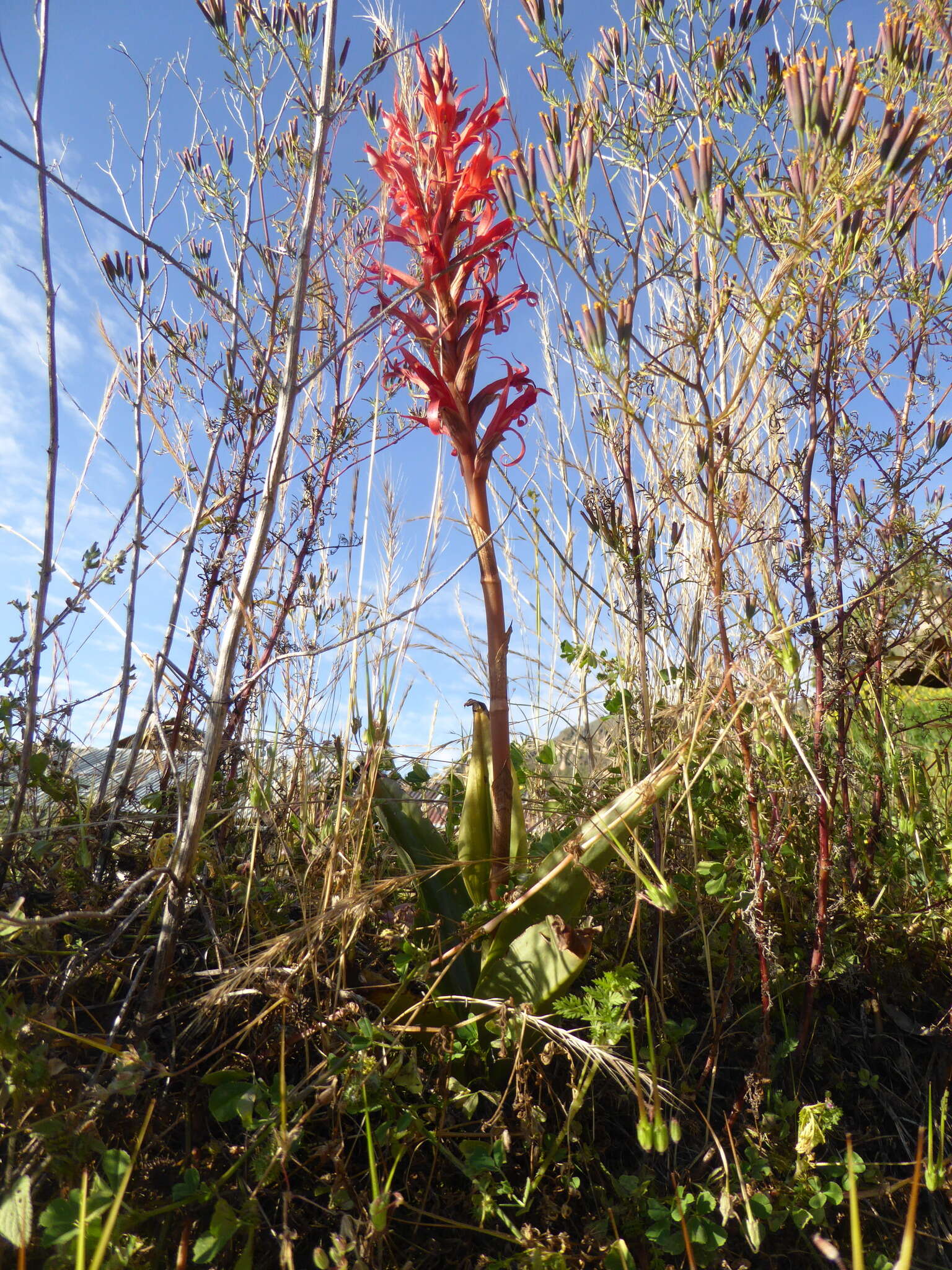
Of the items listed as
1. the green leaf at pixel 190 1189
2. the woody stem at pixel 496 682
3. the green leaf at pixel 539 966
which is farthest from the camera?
the woody stem at pixel 496 682

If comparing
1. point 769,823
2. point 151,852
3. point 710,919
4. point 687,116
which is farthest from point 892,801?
point 151,852

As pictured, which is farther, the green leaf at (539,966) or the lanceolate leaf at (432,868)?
A: the lanceolate leaf at (432,868)

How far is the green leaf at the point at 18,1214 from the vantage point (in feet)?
2.87

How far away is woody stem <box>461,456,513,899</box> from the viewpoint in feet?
4.42

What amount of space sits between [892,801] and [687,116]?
5.24 ft

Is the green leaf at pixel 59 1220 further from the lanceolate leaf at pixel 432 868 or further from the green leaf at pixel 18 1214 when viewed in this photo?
the lanceolate leaf at pixel 432 868

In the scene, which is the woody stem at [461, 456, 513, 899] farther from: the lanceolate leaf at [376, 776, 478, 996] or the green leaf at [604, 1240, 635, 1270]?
the green leaf at [604, 1240, 635, 1270]

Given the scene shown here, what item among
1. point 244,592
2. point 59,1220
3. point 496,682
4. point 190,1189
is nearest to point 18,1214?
point 59,1220

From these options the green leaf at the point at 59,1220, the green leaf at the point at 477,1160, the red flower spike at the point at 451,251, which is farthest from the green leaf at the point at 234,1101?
the red flower spike at the point at 451,251

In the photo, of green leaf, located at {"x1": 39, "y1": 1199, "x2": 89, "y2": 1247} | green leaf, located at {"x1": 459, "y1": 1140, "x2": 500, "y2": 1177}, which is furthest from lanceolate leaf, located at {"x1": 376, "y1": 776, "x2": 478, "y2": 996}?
green leaf, located at {"x1": 39, "y1": 1199, "x2": 89, "y2": 1247}

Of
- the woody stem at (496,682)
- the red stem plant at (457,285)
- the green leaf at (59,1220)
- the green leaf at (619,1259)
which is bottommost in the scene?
the green leaf at (619,1259)

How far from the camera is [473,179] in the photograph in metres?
1.43

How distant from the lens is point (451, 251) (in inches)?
57.7

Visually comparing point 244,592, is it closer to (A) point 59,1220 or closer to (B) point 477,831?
(B) point 477,831
